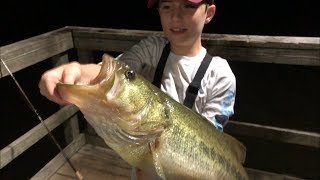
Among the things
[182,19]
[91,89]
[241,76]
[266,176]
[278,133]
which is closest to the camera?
[91,89]

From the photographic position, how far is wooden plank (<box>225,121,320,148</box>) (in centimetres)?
317

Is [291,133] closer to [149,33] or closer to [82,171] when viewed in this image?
[149,33]

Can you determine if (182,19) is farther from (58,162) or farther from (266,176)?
(58,162)

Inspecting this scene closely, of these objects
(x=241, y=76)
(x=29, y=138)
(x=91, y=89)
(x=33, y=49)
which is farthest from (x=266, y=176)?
(x=241, y=76)

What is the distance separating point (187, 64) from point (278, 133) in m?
1.35

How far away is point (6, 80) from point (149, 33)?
6893mm

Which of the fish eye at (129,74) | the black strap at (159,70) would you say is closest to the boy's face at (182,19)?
the black strap at (159,70)

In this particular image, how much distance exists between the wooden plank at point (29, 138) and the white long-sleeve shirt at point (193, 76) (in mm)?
1249

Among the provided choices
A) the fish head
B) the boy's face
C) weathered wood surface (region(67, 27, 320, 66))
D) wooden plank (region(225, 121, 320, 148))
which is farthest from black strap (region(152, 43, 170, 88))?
wooden plank (region(225, 121, 320, 148))

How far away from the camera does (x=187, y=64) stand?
2395 mm

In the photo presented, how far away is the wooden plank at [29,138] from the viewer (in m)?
2.90

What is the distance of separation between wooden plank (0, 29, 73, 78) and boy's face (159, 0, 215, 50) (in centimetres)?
115

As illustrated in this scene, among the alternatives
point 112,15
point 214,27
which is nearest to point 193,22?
point 214,27

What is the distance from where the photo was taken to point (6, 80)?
899 cm
